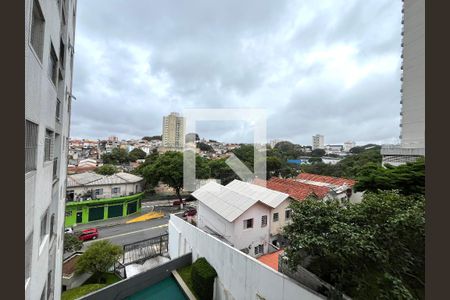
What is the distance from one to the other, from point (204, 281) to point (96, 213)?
13.8 meters

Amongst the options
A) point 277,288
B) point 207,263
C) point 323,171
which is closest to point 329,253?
point 277,288

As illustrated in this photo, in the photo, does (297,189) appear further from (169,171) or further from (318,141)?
(318,141)

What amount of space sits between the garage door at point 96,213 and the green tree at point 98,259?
8.63m

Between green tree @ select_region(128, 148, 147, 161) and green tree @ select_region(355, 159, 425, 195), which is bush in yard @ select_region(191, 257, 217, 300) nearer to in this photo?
green tree @ select_region(355, 159, 425, 195)

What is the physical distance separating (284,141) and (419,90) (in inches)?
871

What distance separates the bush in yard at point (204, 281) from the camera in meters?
7.57

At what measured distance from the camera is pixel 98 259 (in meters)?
8.81

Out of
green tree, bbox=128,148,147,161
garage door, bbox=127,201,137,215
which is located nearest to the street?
garage door, bbox=127,201,137,215

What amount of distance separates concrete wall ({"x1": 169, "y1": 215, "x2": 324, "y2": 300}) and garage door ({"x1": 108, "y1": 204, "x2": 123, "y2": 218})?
35.2 feet

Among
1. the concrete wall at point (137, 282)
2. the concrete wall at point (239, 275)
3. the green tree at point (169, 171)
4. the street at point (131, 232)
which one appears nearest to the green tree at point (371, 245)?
the concrete wall at point (239, 275)

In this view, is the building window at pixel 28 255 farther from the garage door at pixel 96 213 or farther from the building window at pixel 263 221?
the garage door at pixel 96 213

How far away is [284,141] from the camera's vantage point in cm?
4122

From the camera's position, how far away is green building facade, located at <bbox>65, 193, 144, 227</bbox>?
16.0 metres

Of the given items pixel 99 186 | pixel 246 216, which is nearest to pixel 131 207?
pixel 99 186
